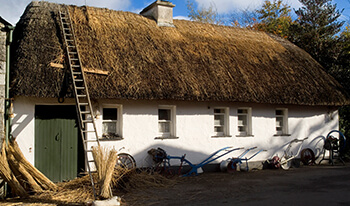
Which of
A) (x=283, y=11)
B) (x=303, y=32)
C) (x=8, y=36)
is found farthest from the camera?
(x=283, y=11)

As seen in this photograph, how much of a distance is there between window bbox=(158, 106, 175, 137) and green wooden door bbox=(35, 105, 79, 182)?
8.90 ft

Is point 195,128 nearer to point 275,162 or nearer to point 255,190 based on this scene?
point 255,190

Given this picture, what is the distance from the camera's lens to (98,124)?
1014 centimetres

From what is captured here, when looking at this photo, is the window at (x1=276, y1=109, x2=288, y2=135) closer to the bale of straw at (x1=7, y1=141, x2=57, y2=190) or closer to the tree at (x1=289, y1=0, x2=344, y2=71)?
the tree at (x1=289, y1=0, x2=344, y2=71)

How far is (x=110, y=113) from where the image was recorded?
10.6 m

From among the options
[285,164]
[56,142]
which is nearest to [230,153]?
[285,164]

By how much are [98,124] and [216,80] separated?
4216 millimetres

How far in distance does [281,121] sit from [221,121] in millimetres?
2895

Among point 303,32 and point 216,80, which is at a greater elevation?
point 303,32

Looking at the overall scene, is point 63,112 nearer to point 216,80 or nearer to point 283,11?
point 216,80

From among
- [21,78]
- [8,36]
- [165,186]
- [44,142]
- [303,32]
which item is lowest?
[165,186]

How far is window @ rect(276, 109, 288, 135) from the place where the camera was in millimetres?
13789

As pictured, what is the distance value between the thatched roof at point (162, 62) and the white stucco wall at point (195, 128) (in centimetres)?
63

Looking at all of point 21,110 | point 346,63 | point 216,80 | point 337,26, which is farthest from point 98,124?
point 337,26
